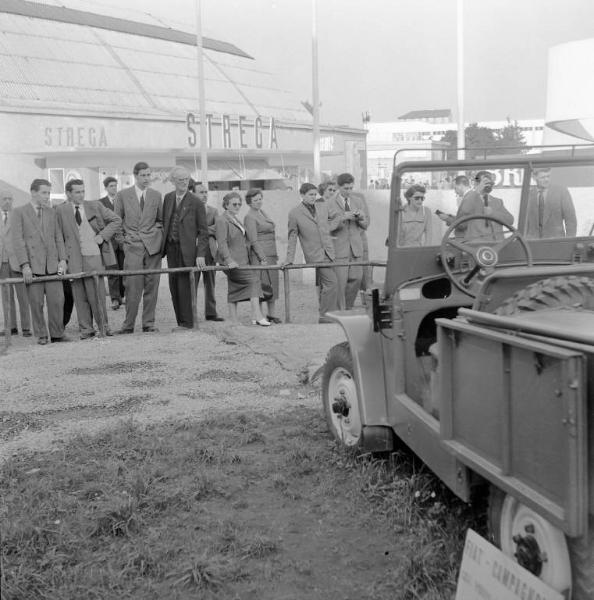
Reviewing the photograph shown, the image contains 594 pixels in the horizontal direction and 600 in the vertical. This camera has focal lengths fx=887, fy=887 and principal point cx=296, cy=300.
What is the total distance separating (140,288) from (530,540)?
766 centimetres

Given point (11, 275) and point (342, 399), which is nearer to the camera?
point (342, 399)

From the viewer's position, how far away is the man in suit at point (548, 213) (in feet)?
16.1

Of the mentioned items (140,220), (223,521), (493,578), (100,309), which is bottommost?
(223,521)

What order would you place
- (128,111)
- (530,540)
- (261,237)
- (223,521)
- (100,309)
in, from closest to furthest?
1. (530,540)
2. (223,521)
3. (100,309)
4. (261,237)
5. (128,111)

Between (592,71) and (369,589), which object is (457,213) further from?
(592,71)

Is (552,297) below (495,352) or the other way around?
the other way around

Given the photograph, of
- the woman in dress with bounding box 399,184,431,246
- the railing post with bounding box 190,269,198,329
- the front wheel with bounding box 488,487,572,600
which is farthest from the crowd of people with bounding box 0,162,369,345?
the front wheel with bounding box 488,487,572,600

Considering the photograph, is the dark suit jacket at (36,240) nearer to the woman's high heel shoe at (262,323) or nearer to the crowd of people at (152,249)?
the crowd of people at (152,249)

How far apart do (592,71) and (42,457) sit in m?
17.4

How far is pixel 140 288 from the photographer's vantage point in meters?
10.2

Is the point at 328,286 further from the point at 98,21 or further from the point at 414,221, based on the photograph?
the point at 98,21

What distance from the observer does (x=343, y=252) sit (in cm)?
1124

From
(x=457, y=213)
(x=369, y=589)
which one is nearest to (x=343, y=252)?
(x=457, y=213)

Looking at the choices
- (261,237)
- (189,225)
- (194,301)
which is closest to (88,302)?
(194,301)
